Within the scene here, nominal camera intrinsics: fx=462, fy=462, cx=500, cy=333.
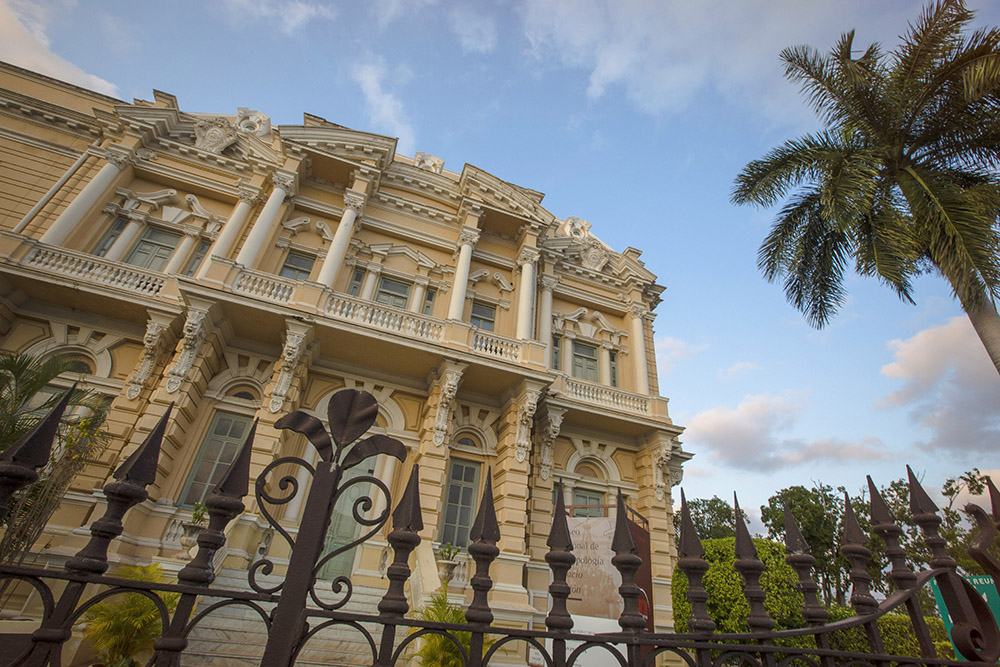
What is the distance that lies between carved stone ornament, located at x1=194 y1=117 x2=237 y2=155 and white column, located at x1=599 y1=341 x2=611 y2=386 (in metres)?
13.1

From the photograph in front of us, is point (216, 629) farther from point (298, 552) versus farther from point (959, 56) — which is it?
point (959, 56)

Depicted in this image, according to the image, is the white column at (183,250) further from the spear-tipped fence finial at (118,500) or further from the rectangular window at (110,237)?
the spear-tipped fence finial at (118,500)

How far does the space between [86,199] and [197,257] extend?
8.54 ft

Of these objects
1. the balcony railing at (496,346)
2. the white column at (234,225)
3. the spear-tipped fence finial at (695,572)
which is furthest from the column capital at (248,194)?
the spear-tipped fence finial at (695,572)

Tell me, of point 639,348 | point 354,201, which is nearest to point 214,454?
point 354,201

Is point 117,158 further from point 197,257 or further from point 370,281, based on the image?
point 370,281

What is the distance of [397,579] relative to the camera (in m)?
1.78

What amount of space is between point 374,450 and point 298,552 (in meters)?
0.45

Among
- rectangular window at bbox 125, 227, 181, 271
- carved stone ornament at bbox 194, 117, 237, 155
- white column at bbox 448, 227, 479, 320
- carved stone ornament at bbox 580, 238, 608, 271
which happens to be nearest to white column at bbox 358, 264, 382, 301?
white column at bbox 448, 227, 479, 320

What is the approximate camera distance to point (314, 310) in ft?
34.2

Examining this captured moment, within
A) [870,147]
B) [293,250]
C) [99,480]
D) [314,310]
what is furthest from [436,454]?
[870,147]

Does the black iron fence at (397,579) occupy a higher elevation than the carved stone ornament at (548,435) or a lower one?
lower

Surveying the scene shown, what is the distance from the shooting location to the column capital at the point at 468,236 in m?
13.8

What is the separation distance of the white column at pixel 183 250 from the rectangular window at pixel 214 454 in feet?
14.1
